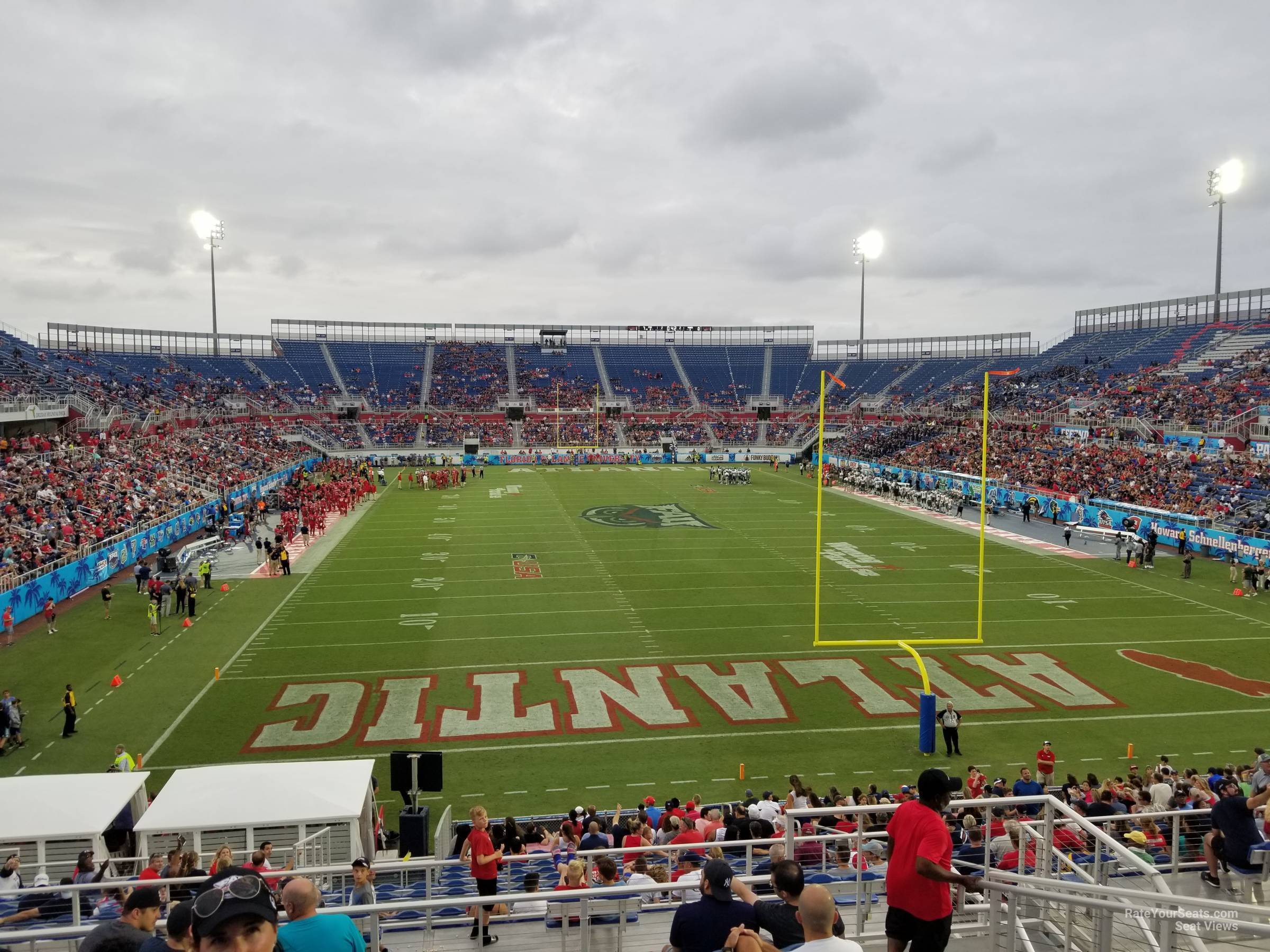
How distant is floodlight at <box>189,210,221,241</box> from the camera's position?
67.4 m

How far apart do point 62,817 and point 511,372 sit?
76.9 meters

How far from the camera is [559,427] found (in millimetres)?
74062

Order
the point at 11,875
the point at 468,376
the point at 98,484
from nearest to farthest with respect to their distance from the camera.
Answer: the point at 11,875
the point at 98,484
the point at 468,376

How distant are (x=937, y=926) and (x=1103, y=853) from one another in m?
3.45

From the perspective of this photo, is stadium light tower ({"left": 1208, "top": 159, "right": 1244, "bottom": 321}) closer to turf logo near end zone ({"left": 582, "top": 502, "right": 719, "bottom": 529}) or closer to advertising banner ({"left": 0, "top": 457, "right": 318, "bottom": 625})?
turf logo near end zone ({"left": 582, "top": 502, "right": 719, "bottom": 529})

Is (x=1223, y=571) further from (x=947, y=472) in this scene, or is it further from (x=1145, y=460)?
(x=947, y=472)

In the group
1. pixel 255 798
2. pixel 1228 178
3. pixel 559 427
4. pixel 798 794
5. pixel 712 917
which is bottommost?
pixel 798 794

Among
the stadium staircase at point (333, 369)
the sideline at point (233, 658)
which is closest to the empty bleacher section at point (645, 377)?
the stadium staircase at point (333, 369)

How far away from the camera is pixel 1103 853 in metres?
7.13

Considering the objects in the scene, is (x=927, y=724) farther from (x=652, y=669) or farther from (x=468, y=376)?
(x=468, y=376)

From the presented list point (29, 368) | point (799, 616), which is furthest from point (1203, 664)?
point (29, 368)

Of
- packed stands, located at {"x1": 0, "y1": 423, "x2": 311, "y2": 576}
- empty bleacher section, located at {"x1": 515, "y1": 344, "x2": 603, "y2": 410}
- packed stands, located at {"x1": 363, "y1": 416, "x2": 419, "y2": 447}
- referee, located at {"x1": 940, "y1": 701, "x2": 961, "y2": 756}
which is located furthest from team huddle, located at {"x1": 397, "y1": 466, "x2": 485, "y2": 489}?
referee, located at {"x1": 940, "y1": 701, "x2": 961, "y2": 756}

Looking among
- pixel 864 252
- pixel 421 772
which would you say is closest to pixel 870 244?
pixel 864 252

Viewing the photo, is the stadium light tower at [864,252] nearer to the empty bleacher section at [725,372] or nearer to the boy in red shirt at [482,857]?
the empty bleacher section at [725,372]
